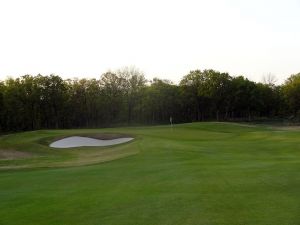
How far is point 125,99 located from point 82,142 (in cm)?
5873

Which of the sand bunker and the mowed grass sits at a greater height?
the sand bunker

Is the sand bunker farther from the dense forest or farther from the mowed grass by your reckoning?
the dense forest

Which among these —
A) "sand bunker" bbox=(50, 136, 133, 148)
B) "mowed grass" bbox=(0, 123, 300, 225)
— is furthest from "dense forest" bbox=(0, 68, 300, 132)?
"mowed grass" bbox=(0, 123, 300, 225)

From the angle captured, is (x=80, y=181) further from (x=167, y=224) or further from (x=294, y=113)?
(x=294, y=113)

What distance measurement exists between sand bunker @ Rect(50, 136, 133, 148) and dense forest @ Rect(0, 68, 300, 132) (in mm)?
44336

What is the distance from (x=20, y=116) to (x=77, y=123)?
18.8m

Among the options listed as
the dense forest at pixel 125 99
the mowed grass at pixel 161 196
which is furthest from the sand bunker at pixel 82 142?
the dense forest at pixel 125 99

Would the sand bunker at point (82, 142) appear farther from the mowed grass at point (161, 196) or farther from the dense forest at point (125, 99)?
the dense forest at point (125, 99)

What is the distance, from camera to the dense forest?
295 feet

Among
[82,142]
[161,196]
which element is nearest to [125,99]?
[82,142]

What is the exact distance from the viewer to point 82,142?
45781 millimetres

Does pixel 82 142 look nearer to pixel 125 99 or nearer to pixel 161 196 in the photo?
pixel 161 196

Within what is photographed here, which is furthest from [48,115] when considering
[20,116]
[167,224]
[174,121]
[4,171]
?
[167,224]

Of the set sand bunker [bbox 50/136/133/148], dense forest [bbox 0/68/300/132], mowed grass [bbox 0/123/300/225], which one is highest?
dense forest [bbox 0/68/300/132]
